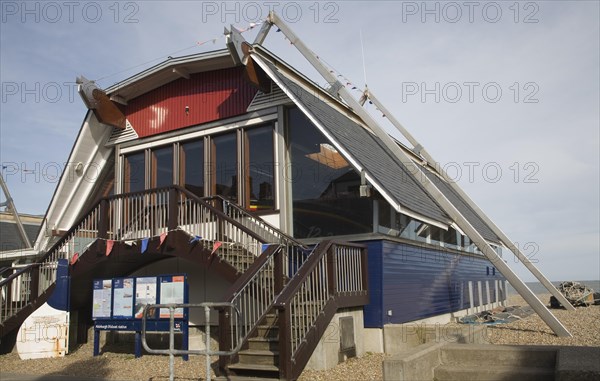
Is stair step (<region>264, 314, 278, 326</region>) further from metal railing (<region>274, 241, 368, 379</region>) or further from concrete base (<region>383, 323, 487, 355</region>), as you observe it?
concrete base (<region>383, 323, 487, 355</region>)

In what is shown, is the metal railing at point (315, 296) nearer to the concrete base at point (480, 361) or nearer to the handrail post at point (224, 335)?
the handrail post at point (224, 335)

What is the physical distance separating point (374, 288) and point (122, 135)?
8247 mm

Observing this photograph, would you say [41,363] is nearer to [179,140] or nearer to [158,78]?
[179,140]

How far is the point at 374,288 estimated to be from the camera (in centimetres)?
1074

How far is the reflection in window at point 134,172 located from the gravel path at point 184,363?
406 centimetres

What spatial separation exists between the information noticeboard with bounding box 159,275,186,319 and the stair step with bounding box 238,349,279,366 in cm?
277

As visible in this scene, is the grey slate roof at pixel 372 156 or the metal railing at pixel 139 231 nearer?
the grey slate roof at pixel 372 156

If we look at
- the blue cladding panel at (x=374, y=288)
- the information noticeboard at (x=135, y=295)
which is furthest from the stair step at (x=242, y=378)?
the blue cladding panel at (x=374, y=288)

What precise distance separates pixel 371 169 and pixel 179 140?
555cm

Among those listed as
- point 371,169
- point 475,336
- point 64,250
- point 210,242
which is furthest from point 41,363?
point 475,336

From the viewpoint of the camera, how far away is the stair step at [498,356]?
23.2ft

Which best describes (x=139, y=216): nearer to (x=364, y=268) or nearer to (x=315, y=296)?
(x=364, y=268)

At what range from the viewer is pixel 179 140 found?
14.3 metres

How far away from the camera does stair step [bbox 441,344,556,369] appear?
7.07 meters
